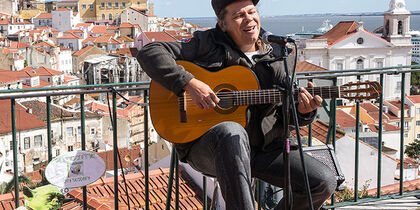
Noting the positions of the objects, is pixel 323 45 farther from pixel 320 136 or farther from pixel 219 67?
pixel 219 67

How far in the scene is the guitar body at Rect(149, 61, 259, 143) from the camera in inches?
86.6

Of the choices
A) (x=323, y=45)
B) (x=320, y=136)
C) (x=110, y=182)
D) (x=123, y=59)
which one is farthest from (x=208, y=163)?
(x=123, y=59)

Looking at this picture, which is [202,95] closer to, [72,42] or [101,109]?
[101,109]

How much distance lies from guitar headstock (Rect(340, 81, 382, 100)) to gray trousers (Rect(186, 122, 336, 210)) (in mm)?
322

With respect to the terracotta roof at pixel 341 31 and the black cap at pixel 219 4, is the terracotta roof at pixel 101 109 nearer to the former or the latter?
the terracotta roof at pixel 341 31

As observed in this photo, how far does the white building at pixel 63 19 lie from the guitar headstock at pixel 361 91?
71.6 meters

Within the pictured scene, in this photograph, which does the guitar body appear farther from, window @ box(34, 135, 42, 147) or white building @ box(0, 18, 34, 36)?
white building @ box(0, 18, 34, 36)

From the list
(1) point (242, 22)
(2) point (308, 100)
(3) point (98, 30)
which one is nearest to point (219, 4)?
(1) point (242, 22)

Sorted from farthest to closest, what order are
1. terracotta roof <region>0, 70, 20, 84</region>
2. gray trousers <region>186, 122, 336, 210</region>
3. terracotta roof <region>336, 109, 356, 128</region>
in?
terracotta roof <region>0, 70, 20, 84</region> → terracotta roof <region>336, 109, 356, 128</region> → gray trousers <region>186, 122, 336, 210</region>

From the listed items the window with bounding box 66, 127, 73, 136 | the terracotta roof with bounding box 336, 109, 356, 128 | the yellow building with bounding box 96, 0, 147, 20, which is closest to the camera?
the terracotta roof with bounding box 336, 109, 356, 128

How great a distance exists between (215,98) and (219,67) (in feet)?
0.75

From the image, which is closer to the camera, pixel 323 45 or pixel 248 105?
pixel 248 105

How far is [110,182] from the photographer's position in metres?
6.61

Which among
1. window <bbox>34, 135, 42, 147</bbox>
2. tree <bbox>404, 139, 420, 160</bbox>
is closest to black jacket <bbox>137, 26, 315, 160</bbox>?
window <bbox>34, 135, 42, 147</bbox>
